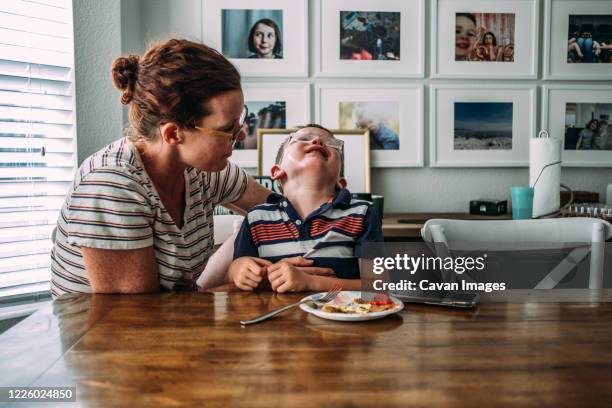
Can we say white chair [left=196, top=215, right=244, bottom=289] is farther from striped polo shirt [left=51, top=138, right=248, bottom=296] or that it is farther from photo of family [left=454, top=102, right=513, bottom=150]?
photo of family [left=454, top=102, right=513, bottom=150]

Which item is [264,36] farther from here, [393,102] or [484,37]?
[484,37]

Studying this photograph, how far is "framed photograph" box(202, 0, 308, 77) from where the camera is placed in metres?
2.89

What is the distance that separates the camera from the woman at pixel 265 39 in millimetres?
2902

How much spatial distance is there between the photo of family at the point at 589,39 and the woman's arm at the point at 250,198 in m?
2.14

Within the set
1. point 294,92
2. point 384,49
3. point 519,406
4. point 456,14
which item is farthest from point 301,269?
point 456,14

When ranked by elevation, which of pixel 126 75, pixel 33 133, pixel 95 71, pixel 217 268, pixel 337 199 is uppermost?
pixel 95 71

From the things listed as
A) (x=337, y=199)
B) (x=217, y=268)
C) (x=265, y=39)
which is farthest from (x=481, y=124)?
(x=217, y=268)

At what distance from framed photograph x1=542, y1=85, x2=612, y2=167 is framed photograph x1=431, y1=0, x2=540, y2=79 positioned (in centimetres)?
24

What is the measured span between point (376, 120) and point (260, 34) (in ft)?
2.60

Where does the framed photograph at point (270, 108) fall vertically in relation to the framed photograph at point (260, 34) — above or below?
below

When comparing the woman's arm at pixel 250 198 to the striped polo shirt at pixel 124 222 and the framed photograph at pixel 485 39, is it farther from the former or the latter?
the framed photograph at pixel 485 39

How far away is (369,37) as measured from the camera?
116 inches

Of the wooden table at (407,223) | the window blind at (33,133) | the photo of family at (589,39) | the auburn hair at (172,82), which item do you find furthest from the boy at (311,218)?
the photo of family at (589,39)

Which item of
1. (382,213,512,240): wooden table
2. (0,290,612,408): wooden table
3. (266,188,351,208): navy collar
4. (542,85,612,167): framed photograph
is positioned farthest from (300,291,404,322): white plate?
(542,85,612,167): framed photograph
